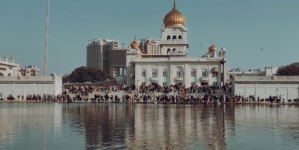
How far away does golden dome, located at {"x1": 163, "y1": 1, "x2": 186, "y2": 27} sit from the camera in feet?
250

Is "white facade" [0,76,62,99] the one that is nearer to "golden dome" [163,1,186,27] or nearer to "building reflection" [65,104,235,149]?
"golden dome" [163,1,186,27]

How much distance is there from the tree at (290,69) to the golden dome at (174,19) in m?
25.0

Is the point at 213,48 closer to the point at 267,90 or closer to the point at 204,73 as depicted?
the point at 204,73

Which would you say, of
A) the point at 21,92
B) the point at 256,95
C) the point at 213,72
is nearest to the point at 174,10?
the point at 213,72

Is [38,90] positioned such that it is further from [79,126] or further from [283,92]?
[79,126]

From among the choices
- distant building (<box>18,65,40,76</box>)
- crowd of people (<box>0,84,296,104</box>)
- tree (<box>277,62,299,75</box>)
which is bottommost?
crowd of people (<box>0,84,296,104</box>)

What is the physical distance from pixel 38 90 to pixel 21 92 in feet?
8.67

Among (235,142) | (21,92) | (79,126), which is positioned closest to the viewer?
(235,142)

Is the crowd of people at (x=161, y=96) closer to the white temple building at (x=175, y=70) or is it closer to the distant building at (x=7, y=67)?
the white temple building at (x=175, y=70)

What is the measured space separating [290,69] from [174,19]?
27.6 metres

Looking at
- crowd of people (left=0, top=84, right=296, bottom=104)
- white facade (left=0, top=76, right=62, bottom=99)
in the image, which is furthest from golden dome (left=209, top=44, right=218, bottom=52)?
white facade (left=0, top=76, right=62, bottom=99)

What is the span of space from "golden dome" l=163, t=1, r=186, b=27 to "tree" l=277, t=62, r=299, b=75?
25038mm

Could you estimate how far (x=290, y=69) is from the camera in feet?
276

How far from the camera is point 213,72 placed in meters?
67.0
